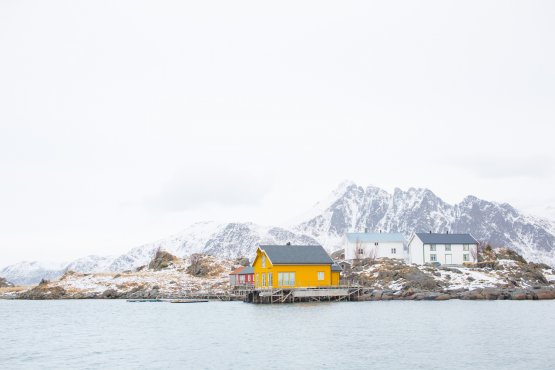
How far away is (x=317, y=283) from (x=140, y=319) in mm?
28101

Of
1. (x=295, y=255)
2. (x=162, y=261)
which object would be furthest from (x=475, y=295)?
(x=162, y=261)

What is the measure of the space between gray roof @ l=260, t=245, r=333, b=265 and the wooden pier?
3.76 metres

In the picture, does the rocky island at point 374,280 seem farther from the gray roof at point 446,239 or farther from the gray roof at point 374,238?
the gray roof at point 374,238

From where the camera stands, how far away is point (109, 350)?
43.7 metres

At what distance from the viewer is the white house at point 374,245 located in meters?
132

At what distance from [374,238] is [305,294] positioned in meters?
53.2

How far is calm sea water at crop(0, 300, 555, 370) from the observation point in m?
37.2

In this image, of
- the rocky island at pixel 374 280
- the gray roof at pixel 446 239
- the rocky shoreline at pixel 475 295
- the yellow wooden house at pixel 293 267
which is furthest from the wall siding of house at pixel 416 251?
the yellow wooden house at pixel 293 267

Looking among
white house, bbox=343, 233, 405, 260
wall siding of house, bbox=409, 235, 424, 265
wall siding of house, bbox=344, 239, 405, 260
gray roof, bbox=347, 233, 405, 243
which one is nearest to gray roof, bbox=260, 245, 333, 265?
wall siding of house, bbox=409, 235, 424, 265

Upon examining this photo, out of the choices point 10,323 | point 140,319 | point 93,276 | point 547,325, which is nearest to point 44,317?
point 10,323

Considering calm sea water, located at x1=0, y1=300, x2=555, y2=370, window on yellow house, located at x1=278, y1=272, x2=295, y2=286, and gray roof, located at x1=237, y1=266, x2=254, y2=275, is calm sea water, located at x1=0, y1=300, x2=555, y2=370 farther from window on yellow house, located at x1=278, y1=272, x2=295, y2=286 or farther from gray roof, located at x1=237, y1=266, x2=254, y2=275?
gray roof, located at x1=237, y1=266, x2=254, y2=275

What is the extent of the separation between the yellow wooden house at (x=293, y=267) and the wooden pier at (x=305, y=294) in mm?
1037

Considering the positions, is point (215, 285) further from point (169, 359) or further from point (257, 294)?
point (169, 359)

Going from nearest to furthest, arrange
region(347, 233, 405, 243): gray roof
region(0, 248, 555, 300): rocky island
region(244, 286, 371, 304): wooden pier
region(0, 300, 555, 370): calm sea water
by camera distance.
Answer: region(0, 300, 555, 370): calm sea water
region(244, 286, 371, 304): wooden pier
region(0, 248, 555, 300): rocky island
region(347, 233, 405, 243): gray roof
